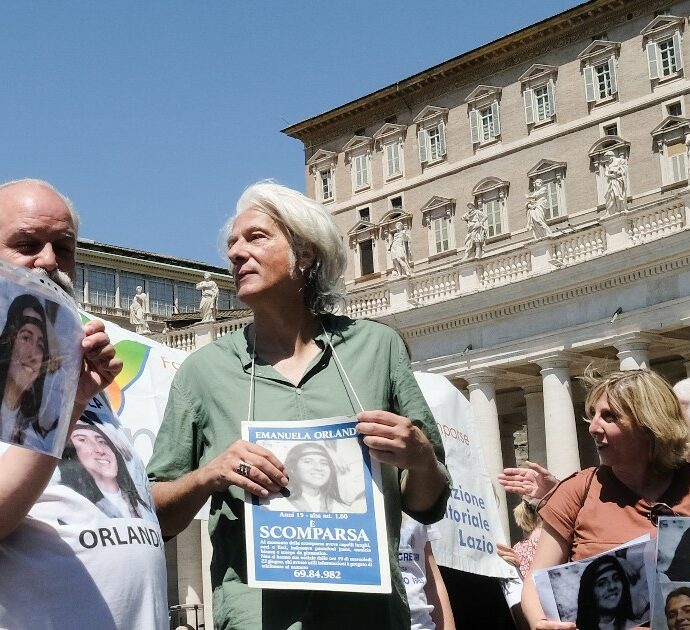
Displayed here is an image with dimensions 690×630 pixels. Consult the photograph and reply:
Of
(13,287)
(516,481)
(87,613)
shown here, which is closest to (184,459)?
(87,613)

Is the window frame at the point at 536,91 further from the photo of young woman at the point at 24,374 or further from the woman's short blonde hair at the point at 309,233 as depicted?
the photo of young woman at the point at 24,374

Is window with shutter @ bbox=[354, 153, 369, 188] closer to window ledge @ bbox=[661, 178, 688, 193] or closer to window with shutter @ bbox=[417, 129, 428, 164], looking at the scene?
window with shutter @ bbox=[417, 129, 428, 164]

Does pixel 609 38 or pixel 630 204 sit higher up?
pixel 609 38

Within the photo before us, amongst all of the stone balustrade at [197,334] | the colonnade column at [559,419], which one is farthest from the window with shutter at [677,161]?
the stone balustrade at [197,334]

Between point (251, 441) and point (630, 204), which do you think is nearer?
point (251, 441)

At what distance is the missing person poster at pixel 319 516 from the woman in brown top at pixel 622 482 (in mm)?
1348

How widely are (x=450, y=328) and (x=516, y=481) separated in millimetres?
25850

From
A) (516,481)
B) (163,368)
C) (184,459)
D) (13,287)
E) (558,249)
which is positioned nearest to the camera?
(13,287)

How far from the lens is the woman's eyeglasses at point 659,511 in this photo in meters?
4.27

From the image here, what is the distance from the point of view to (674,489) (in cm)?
439

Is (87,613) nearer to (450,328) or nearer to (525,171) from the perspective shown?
(450,328)

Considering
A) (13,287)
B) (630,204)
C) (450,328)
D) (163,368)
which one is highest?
(630,204)

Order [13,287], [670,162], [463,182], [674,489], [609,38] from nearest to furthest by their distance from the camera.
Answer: [13,287] < [674,489] < [670,162] < [609,38] < [463,182]

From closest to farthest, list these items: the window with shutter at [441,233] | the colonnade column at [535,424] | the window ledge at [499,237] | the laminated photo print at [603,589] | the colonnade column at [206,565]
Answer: the laminated photo print at [603,589] → the colonnade column at [206,565] → the colonnade column at [535,424] → the window ledge at [499,237] → the window with shutter at [441,233]
